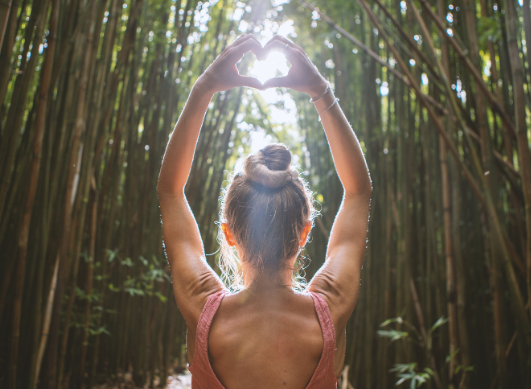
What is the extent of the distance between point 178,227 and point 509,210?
2020mm

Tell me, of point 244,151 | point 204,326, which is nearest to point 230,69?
point 204,326

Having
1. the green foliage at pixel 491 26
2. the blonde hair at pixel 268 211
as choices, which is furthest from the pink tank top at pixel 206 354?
the green foliage at pixel 491 26

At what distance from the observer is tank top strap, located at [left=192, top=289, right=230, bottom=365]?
2.28ft

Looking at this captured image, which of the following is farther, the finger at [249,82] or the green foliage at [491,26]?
the green foliage at [491,26]

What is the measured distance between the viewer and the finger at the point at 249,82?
76 centimetres

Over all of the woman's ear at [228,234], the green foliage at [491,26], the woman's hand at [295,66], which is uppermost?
the green foliage at [491,26]

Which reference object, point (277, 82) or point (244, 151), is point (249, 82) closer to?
point (277, 82)

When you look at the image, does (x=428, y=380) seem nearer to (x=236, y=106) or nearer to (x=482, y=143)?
(x=482, y=143)

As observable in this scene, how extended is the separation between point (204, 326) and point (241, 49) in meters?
0.54

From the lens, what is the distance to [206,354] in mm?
692

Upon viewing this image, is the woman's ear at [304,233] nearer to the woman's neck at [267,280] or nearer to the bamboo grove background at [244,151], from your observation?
the woman's neck at [267,280]

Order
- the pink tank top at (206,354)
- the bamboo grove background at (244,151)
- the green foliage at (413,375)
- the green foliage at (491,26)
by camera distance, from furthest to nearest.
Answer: the green foliage at (413,375)
the green foliage at (491,26)
the bamboo grove background at (244,151)
the pink tank top at (206,354)

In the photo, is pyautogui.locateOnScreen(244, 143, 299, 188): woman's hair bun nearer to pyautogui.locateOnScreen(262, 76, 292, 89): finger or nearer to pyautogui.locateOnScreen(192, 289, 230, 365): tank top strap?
pyautogui.locateOnScreen(262, 76, 292, 89): finger

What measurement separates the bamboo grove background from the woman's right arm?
74 centimetres
